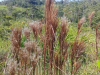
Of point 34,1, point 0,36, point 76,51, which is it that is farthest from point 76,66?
point 34,1

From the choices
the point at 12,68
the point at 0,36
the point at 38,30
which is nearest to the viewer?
the point at 12,68

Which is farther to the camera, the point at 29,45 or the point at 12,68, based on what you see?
the point at 29,45

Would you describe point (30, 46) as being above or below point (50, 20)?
below

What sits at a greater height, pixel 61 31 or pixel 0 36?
pixel 61 31

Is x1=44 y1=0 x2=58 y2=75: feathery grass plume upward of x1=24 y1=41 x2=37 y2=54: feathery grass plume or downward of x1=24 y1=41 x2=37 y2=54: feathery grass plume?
upward

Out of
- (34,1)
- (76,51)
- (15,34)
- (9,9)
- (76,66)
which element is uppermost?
(34,1)

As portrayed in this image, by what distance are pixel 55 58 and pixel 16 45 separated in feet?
0.91

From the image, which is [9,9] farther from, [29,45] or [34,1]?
[29,45]

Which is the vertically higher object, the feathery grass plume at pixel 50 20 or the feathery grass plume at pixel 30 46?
the feathery grass plume at pixel 50 20

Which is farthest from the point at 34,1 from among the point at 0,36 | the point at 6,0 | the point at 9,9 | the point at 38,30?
the point at 38,30

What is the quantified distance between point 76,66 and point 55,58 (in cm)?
15

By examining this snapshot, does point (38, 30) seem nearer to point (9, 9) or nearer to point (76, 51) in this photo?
point (76, 51)

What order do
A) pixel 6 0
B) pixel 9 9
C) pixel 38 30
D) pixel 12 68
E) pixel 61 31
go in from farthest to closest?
pixel 6 0
pixel 9 9
pixel 38 30
pixel 61 31
pixel 12 68

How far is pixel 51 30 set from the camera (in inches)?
25.1
